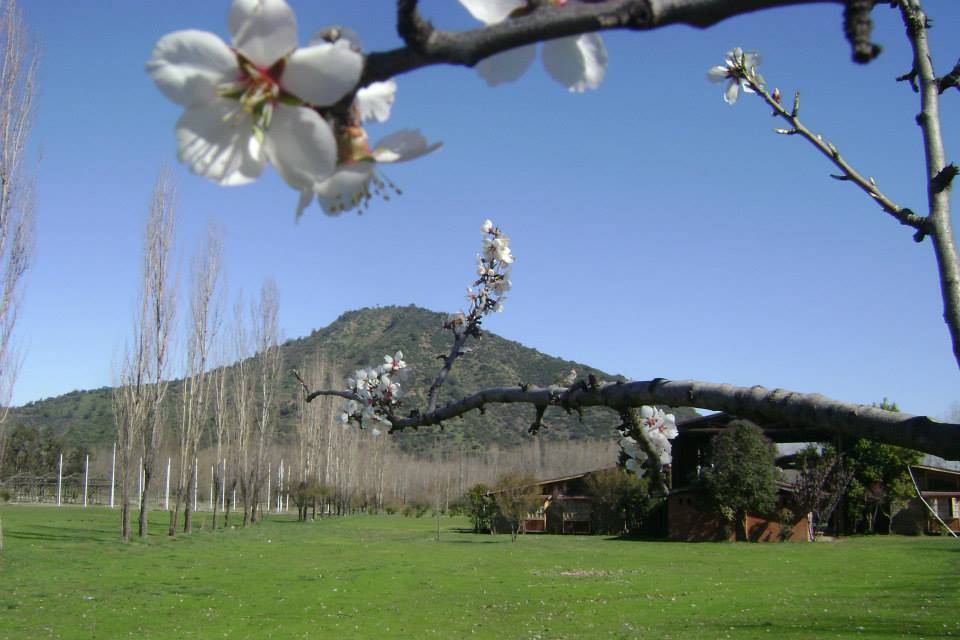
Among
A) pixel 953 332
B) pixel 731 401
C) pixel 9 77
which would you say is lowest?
pixel 731 401

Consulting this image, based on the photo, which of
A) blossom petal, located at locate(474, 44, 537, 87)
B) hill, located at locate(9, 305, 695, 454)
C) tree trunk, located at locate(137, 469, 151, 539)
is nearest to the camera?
blossom petal, located at locate(474, 44, 537, 87)

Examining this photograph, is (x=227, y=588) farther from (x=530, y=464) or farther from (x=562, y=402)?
(x=530, y=464)

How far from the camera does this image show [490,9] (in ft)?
1.87

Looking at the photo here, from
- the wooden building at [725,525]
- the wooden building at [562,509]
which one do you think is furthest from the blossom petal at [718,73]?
the wooden building at [562,509]

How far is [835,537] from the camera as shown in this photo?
24.8m

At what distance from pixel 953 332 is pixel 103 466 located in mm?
60296

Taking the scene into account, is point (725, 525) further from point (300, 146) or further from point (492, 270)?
point (300, 146)

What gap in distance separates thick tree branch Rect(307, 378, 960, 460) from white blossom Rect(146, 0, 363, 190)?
0.68 metres

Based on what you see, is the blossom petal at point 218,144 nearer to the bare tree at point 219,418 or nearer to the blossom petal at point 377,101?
the blossom petal at point 377,101

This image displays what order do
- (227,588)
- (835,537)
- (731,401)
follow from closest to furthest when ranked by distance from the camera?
(731,401) < (227,588) < (835,537)

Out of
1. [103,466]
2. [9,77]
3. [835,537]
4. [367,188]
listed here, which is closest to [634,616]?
[367,188]

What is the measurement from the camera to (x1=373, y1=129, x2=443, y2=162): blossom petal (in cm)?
60

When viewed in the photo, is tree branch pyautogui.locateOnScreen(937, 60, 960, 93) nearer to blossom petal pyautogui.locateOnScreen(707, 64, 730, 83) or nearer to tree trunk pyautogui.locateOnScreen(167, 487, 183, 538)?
blossom petal pyautogui.locateOnScreen(707, 64, 730, 83)

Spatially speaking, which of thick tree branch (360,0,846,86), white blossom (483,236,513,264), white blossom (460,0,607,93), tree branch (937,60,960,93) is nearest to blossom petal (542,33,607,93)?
white blossom (460,0,607,93)
